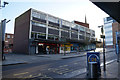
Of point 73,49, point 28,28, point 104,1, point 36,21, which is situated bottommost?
point 73,49

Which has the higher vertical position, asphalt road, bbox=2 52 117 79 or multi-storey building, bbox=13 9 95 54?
multi-storey building, bbox=13 9 95 54

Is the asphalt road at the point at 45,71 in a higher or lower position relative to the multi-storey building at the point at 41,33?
lower

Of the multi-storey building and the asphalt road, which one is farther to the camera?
the multi-storey building

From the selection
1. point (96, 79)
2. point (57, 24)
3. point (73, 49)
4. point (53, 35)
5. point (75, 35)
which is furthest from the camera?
point (75, 35)

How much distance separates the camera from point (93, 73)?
17.9 ft

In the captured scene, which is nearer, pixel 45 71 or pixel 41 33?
pixel 45 71

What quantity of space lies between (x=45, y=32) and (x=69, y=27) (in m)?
15.0

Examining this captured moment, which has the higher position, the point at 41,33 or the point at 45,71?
the point at 41,33

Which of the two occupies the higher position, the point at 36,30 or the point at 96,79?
the point at 36,30

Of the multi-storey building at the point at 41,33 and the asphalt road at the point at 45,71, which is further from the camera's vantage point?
the multi-storey building at the point at 41,33

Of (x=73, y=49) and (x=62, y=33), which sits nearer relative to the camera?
(x=62, y=33)

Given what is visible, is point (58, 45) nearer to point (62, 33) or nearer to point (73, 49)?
point (62, 33)

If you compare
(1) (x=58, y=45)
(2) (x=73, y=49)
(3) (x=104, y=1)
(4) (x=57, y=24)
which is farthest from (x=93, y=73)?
(2) (x=73, y=49)

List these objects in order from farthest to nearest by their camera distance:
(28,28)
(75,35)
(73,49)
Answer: (75,35), (73,49), (28,28)
